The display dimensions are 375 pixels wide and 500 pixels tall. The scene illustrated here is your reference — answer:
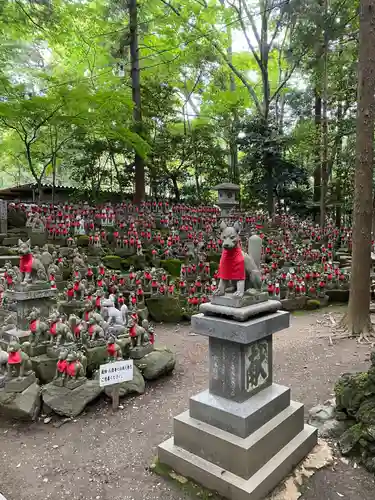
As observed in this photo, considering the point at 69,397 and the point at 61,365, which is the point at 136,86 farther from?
the point at 69,397

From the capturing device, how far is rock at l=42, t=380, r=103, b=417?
5.00 metres

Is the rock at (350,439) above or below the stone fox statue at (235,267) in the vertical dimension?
below

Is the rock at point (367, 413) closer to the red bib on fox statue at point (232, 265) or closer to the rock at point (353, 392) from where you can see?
Answer: the rock at point (353, 392)

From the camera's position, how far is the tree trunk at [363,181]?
7.43m

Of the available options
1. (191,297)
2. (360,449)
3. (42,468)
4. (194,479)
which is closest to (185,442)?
(194,479)

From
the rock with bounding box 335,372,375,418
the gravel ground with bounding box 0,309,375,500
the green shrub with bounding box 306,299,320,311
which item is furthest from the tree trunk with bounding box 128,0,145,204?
the rock with bounding box 335,372,375,418

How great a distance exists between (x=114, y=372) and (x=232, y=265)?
2408 millimetres

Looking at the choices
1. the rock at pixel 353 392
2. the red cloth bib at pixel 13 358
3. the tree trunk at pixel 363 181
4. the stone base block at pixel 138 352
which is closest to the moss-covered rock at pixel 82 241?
the stone base block at pixel 138 352

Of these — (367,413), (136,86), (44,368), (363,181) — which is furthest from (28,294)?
(136,86)

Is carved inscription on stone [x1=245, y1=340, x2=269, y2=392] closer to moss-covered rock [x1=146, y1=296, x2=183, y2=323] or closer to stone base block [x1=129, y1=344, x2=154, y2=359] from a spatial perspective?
stone base block [x1=129, y1=344, x2=154, y2=359]

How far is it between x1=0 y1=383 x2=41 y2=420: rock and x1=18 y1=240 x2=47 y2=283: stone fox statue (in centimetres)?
209

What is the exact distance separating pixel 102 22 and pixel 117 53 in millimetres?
1476

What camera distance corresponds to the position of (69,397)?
5.14m

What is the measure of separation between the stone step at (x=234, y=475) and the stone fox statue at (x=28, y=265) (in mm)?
3974
